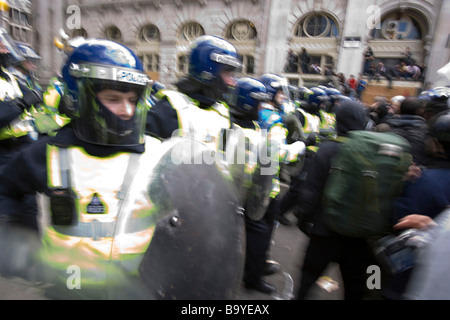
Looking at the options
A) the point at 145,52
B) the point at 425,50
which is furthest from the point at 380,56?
the point at 145,52

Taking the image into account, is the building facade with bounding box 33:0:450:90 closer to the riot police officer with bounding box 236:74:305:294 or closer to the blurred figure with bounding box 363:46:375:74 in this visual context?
the blurred figure with bounding box 363:46:375:74

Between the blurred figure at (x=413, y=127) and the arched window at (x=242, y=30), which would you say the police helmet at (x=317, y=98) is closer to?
the blurred figure at (x=413, y=127)

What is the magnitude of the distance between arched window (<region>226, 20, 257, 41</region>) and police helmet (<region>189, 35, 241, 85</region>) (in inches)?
703

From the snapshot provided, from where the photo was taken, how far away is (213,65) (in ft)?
6.73

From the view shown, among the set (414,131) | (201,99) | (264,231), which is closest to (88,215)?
(201,99)

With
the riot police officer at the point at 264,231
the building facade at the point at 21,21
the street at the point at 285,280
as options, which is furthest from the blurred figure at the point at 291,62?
the building facade at the point at 21,21

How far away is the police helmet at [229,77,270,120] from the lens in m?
2.55

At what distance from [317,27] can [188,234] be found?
738 inches

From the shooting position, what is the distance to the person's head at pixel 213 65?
6.70 feet

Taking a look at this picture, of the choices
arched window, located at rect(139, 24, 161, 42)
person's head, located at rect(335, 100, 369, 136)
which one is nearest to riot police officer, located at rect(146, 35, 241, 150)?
person's head, located at rect(335, 100, 369, 136)

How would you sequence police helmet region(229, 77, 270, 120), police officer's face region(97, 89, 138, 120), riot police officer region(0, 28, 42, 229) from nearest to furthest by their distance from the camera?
police officer's face region(97, 89, 138, 120)
riot police officer region(0, 28, 42, 229)
police helmet region(229, 77, 270, 120)

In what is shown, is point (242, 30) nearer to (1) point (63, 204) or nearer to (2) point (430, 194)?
(2) point (430, 194)

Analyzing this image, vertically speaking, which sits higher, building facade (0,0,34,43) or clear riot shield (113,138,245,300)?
building facade (0,0,34,43)

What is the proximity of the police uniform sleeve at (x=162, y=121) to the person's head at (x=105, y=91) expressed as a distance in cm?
53
